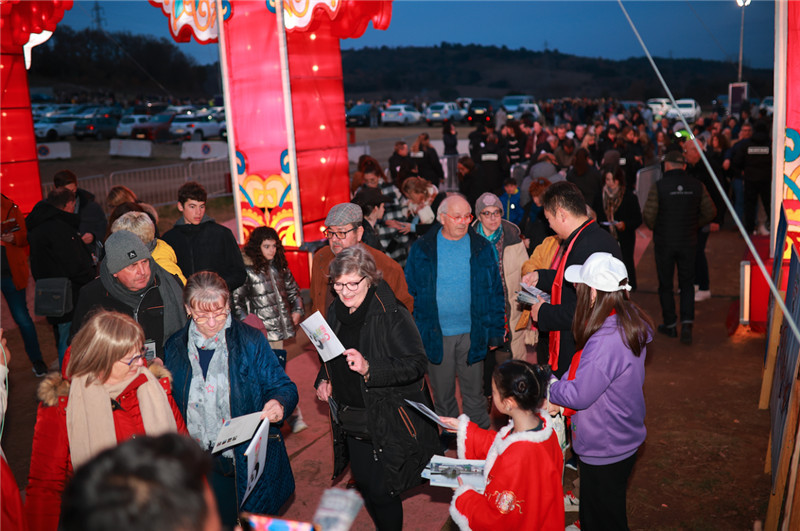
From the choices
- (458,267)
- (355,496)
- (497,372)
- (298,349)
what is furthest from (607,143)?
(355,496)

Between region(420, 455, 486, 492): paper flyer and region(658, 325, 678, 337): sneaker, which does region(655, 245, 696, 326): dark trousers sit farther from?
region(420, 455, 486, 492): paper flyer

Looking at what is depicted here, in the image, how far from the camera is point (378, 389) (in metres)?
3.86

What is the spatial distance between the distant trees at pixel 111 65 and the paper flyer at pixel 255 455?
288 feet

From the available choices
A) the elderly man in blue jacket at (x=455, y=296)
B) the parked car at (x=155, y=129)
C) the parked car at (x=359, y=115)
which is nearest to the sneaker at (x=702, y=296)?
the elderly man in blue jacket at (x=455, y=296)

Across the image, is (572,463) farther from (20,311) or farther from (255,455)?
(20,311)

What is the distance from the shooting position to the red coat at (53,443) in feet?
10.2

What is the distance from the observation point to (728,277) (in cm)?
1053

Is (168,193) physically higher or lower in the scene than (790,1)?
lower

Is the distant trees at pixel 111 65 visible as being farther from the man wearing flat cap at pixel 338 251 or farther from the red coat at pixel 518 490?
the red coat at pixel 518 490

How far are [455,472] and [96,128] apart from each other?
37455 millimetres

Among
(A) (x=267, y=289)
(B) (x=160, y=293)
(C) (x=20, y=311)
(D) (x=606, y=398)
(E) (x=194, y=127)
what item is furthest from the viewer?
(E) (x=194, y=127)

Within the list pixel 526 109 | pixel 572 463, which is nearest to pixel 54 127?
pixel 526 109

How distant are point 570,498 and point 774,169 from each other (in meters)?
4.37

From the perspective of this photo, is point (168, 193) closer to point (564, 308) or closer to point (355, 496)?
point (564, 308)
